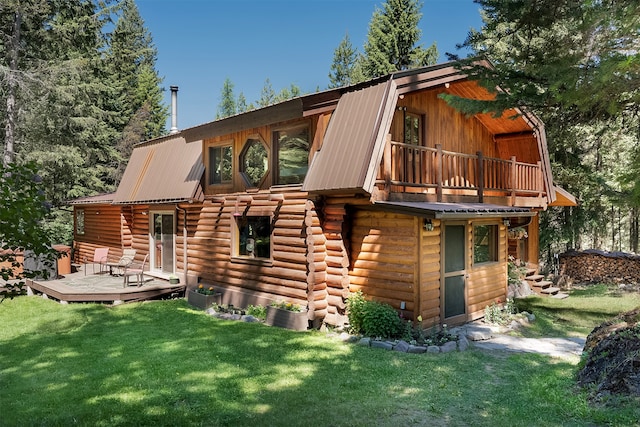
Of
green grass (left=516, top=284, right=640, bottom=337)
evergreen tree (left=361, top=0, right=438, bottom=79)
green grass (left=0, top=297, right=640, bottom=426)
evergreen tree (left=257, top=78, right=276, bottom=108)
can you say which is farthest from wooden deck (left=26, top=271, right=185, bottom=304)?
evergreen tree (left=257, top=78, right=276, bottom=108)

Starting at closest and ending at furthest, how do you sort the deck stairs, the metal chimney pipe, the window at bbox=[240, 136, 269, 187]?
the window at bbox=[240, 136, 269, 187], the deck stairs, the metal chimney pipe

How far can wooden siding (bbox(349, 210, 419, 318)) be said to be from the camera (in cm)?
855

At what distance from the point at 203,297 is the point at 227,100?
4507cm

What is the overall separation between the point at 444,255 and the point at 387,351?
2.81m

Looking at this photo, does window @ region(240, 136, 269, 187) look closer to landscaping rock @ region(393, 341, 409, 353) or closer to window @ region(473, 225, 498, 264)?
landscaping rock @ region(393, 341, 409, 353)

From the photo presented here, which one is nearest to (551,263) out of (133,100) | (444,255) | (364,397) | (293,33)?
(444,255)

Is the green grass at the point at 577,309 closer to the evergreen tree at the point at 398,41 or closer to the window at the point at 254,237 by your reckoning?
the window at the point at 254,237

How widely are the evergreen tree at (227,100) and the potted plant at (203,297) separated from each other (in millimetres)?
43559

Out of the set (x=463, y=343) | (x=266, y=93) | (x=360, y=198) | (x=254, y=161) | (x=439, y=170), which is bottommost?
(x=463, y=343)

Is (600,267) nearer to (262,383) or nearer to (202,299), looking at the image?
(202,299)

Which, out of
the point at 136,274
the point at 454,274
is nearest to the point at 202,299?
the point at 136,274

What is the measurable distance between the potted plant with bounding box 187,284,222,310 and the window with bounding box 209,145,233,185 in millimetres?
3149

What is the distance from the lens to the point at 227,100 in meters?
52.6

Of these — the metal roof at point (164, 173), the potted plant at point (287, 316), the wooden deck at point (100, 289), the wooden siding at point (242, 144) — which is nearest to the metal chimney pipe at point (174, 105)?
the metal roof at point (164, 173)
